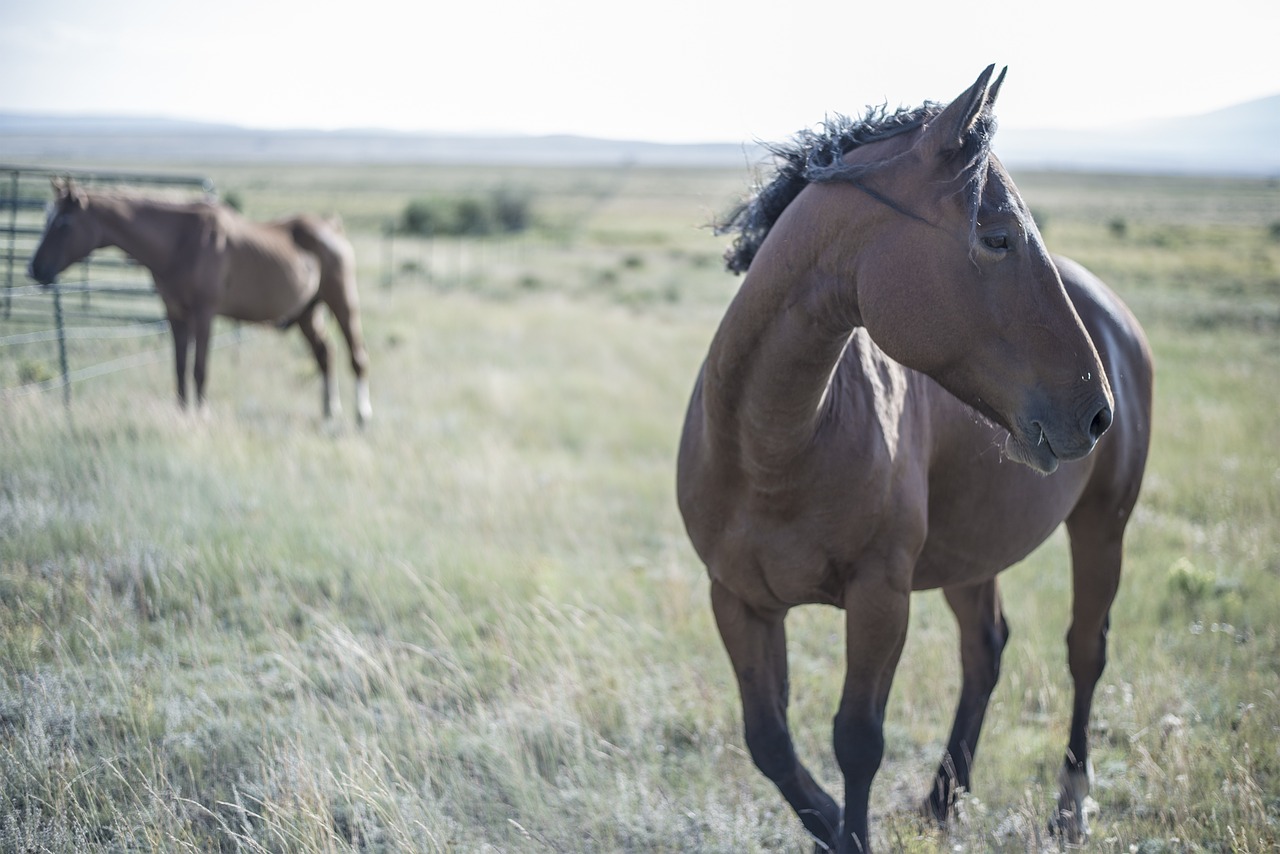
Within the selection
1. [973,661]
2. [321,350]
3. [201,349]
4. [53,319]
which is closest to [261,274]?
[321,350]

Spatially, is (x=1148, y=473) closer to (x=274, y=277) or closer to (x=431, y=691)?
(x=431, y=691)

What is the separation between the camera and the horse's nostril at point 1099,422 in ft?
6.34

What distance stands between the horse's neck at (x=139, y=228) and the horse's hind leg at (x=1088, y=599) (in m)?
8.32

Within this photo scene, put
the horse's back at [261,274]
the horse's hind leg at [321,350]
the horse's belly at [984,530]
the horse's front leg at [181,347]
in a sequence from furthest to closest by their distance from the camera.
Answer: the horse's hind leg at [321,350], the horse's back at [261,274], the horse's front leg at [181,347], the horse's belly at [984,530]

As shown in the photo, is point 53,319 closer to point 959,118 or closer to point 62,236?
point 62,236

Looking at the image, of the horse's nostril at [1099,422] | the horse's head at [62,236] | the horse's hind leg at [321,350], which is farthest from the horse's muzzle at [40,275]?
the horse's nostril at [1099,422]

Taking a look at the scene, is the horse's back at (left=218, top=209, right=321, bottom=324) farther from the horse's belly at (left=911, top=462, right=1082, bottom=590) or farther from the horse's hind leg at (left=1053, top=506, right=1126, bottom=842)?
the horse's hind leg at (left=1053, top=506, right=1126, bottom=842)

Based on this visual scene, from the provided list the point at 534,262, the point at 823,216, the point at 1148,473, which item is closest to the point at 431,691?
the point at 823,216

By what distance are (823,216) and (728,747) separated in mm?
2469

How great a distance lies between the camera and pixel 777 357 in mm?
2355

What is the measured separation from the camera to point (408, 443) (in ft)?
26.3

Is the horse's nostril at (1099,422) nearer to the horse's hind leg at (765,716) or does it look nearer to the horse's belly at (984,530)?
the horse's belly at (984,530)

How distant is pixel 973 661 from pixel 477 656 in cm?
230

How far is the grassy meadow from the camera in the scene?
3094 mm
